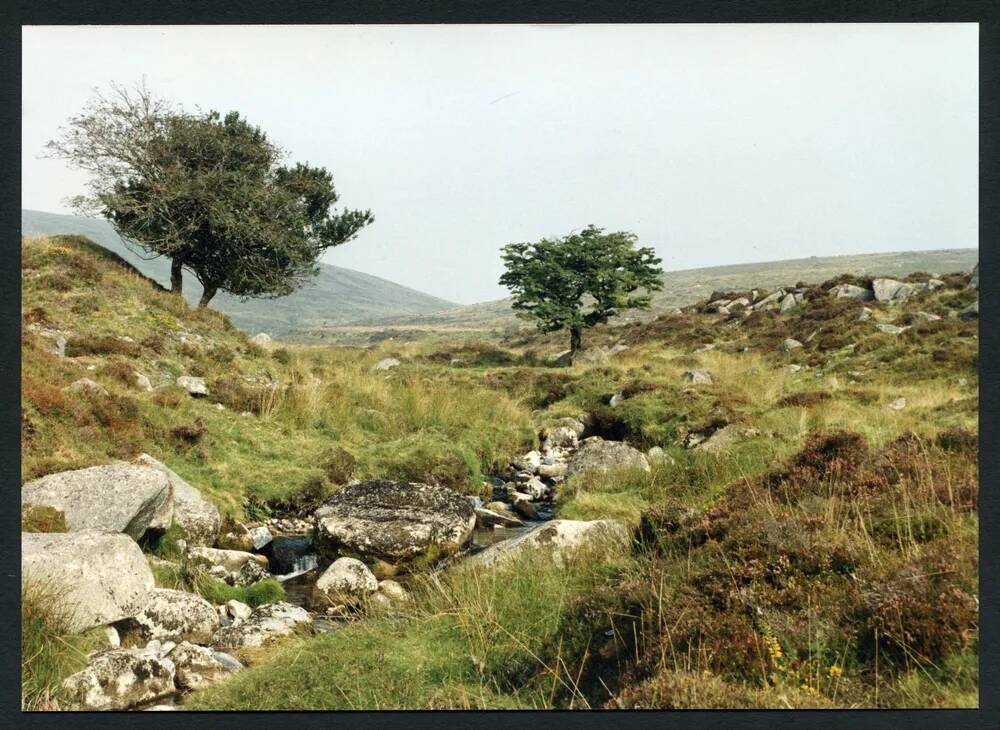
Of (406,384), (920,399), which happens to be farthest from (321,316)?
(920,399)

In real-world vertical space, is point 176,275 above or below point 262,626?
above

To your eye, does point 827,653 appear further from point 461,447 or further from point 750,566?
point 461,447

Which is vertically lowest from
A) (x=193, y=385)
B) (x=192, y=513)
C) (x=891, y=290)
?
(x=192, y=513)

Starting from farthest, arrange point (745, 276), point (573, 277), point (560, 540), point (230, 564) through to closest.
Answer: point (745, 276), point (573, 277), point (230, 564), point (560, 540)

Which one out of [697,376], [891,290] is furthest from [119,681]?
[891,290]

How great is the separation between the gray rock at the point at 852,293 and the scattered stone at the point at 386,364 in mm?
18452

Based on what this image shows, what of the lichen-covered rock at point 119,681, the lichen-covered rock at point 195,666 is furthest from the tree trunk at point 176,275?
the lichen-covered rock at point 119,681

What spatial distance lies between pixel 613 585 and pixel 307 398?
10.8m

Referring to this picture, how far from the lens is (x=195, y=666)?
6332 millimetres

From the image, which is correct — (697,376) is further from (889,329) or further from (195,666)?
(195,666)

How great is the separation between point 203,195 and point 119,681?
2031 cm

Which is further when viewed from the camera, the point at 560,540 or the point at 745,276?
the point at 745,276

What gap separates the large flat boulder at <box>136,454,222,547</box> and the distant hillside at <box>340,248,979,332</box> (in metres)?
57.3

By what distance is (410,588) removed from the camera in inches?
335
